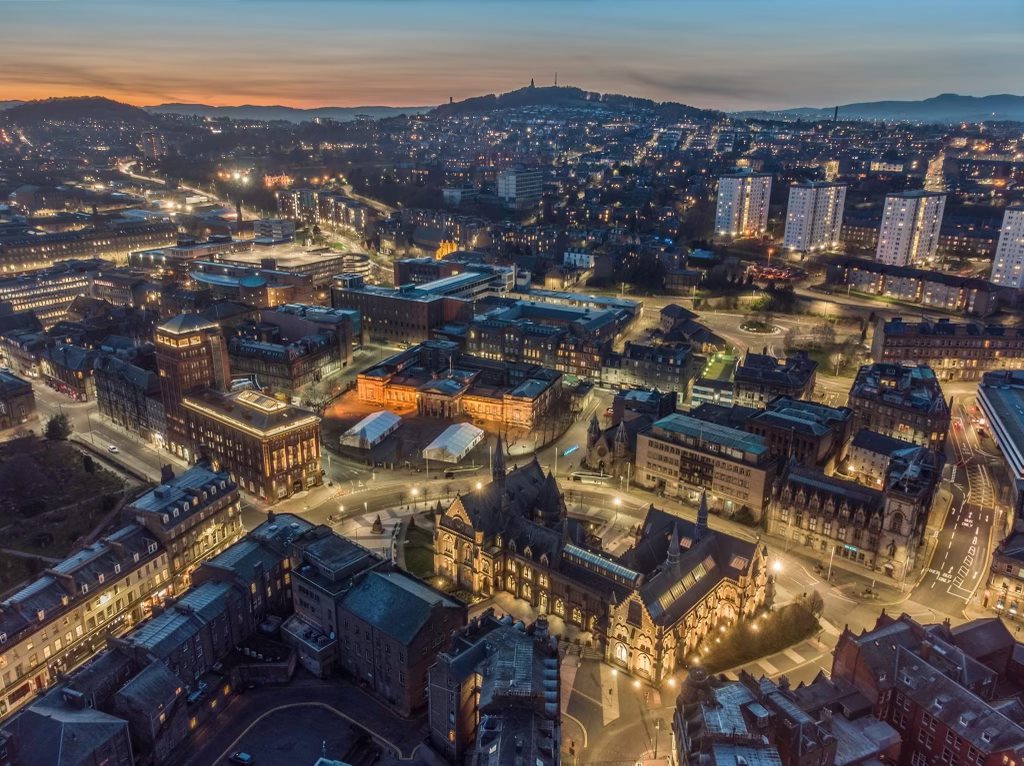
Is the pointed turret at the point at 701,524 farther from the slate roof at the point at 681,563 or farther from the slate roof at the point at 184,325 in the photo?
the slate roof at the point at 184,325

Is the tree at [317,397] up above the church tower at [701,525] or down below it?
below

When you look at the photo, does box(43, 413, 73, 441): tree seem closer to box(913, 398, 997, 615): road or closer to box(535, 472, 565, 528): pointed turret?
box(535, 472, 565, 528): pointed turret

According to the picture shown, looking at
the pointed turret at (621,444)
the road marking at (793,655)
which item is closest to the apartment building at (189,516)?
the pointed turret at (621,444)

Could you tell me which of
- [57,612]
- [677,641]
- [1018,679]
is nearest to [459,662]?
[677,641]

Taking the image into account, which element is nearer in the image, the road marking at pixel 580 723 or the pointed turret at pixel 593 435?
the road marking at pixel 580 723

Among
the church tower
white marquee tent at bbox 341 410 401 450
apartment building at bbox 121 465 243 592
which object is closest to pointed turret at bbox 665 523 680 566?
the church tower

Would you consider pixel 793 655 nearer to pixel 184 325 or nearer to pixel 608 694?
pixel 608 694
